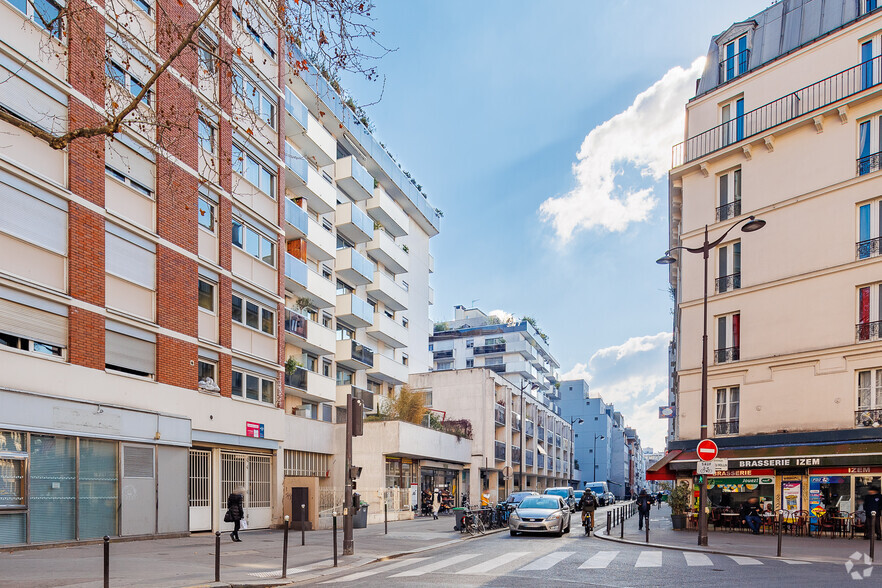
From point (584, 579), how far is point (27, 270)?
13371mm

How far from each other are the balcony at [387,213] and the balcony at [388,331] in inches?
220

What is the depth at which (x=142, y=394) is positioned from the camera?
19.9 meters

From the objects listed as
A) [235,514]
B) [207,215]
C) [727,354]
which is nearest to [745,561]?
[235,514]

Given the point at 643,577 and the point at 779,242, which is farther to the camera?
the point at 779,242

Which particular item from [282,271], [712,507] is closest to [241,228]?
[282,271]

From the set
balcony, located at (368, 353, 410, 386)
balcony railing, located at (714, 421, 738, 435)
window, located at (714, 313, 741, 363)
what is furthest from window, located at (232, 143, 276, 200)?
balcony railing, located at (714, 421, 738, 435)

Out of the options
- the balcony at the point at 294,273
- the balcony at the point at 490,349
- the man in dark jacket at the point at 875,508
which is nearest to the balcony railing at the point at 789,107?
the man in dark jacket at the point at 875,508

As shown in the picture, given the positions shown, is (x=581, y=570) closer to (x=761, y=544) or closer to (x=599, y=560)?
(x=599, y=560)

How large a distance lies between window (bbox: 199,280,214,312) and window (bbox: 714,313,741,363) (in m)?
19.4

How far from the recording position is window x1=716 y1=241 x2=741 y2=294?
97.4 feet

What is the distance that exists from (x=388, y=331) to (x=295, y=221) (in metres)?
13.6

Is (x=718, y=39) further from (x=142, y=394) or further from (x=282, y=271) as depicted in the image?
(x=142, y=394)

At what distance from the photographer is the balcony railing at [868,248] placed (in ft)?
81.8

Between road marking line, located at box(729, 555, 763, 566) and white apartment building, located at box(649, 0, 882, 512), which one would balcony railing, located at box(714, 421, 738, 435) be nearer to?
white apartment building, located at box(649, 0, 882, 512)
